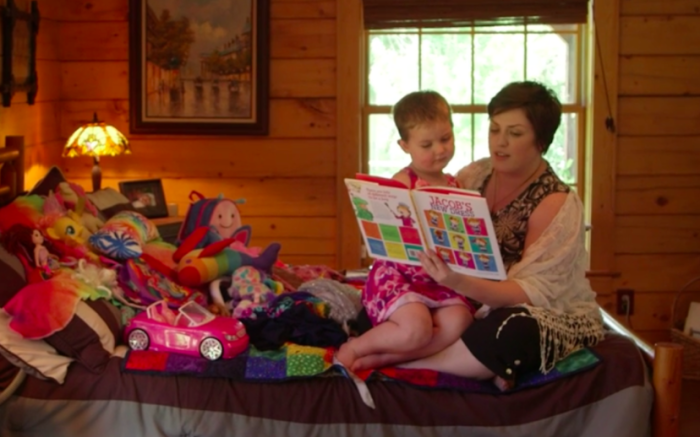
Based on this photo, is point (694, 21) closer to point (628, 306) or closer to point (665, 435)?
point (628, 306)

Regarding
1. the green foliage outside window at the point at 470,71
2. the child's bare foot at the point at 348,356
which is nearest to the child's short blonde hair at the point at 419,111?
the child's bare foot at the point at 348,356

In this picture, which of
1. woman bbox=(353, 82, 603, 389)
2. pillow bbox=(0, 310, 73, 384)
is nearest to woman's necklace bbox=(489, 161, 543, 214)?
woman bbox=(353, 82, 603, 389)

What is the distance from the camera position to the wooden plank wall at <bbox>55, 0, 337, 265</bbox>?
4555mm

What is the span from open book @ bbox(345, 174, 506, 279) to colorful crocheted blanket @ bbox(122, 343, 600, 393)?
33 cm

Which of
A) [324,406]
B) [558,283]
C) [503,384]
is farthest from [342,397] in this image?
[558,283]

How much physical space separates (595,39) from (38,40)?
247cm

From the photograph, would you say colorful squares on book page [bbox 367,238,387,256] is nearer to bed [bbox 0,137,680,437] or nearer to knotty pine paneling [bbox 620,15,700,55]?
bed [bbox 0,137,680,437]

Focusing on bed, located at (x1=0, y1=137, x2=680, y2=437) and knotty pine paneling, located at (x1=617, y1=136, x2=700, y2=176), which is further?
knotty pine paneling, located at (x1=617, y1=136, x2=700, y2=176)

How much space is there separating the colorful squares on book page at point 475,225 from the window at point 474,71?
216 centimetres

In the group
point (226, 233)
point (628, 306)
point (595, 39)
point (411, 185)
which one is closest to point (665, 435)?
point (411, 185)

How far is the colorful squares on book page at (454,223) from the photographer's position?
8.36 ft

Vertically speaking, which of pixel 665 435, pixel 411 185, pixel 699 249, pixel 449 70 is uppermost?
pixel 449 70

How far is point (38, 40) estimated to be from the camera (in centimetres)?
430

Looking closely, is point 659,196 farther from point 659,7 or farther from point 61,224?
point 61,224
